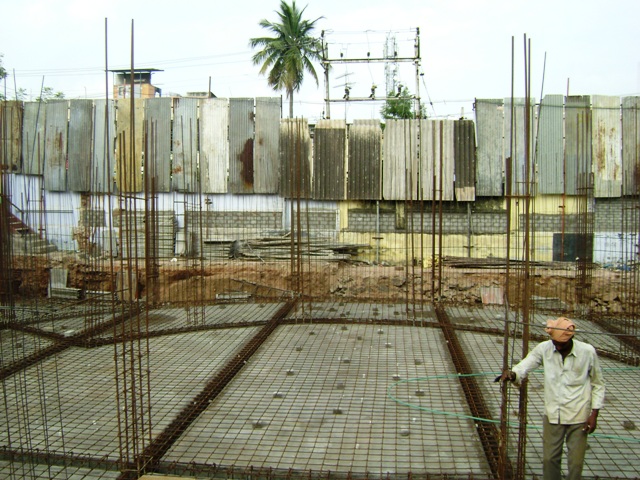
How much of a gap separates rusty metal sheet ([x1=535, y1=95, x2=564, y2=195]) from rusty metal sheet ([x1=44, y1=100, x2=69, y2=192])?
10449 mm

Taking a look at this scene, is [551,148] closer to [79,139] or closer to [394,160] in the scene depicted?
[394,160]

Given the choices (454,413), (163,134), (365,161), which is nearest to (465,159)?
(365,161)

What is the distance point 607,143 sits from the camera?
11.2 metres

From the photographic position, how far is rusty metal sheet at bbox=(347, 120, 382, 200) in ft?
38.2

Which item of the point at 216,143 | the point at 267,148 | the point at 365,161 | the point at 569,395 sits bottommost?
the point at 569,395

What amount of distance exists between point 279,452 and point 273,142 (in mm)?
9293

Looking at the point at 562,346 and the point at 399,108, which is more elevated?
the point at 399,108

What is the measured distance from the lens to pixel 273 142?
11.9 m

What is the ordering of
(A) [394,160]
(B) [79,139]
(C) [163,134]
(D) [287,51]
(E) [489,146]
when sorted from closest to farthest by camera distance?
(E) [489,146] → (A) [394,160] → (C) [163,134] → (B) [79,139] → (D) [287,51]

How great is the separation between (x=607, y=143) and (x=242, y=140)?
7742 mm

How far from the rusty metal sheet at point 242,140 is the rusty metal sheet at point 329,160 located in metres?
1.44

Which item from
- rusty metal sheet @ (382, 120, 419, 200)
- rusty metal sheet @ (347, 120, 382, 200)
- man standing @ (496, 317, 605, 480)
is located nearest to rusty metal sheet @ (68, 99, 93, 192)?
rusty metal sheet @ (347, 120, 382, 200)

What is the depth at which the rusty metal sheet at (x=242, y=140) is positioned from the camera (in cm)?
1191

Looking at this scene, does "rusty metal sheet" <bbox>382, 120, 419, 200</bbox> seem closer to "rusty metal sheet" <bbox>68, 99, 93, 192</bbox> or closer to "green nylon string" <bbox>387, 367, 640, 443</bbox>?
"rusty metal sheet" <bbox>68, 99, 93, 192</bbox>
